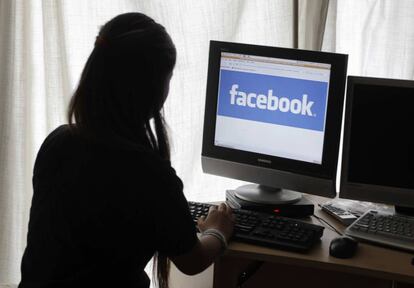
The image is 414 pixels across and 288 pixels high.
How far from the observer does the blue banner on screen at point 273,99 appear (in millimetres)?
1833

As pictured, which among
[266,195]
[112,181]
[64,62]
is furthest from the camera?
[64,62]

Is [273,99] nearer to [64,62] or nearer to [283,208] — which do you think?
[283,208]

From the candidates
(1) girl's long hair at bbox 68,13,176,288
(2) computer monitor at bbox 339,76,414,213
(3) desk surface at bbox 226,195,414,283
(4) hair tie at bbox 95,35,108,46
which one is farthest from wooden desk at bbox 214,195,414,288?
(4) hair tie at bbox 95,35,108,46

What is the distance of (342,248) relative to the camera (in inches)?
63.9

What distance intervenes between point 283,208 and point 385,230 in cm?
30

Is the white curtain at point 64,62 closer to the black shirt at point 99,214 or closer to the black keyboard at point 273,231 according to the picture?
the black keyboard at point 273,231

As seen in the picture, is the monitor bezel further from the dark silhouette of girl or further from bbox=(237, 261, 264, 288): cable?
the dark silhouette of girl

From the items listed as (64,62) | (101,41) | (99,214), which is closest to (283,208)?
(99,214)

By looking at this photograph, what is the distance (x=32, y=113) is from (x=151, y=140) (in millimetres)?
846

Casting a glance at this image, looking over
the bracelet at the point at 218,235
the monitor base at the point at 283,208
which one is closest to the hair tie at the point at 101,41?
the bracelet at the point at 218,235

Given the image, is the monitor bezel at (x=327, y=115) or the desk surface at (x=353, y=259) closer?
the desk surface at (x=353, y=259)

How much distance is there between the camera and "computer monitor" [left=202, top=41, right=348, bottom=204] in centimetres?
182

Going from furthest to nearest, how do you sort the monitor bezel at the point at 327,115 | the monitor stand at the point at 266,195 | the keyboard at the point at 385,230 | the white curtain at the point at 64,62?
the white curtain at the point at 64,62 → the monitor stand at the point at 266,195 → the monitor bezel at the point at 327,115 → the keyboard at the point at 385,230

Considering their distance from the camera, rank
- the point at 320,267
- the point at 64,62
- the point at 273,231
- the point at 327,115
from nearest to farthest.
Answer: the point at 320,267 → the point at 273,231 → the point at 327,115 → the point at 64,62
